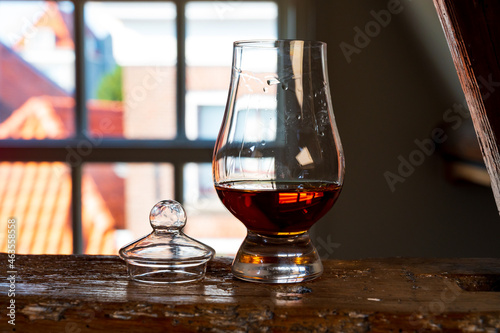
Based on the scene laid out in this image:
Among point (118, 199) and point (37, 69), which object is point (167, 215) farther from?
point (37, 69)

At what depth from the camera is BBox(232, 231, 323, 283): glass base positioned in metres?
0.62

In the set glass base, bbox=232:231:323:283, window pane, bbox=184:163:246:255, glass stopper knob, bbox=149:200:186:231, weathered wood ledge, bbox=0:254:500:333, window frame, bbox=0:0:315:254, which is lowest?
window pane, bbox=184:163:246:255

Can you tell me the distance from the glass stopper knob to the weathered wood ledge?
2.6 inches

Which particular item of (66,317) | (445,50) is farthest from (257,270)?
(445,50)

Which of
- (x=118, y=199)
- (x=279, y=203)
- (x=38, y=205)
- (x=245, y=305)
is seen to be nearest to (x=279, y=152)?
(x=279, y=203)

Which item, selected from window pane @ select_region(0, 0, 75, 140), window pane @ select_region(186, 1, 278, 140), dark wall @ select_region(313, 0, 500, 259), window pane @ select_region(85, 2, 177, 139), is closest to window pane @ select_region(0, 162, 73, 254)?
window pane @ select_region(0, 0, 75, 140)

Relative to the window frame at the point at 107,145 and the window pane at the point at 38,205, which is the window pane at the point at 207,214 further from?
the window pane at the point at 38,205

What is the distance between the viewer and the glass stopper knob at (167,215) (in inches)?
24.7

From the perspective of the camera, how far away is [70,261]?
713mm

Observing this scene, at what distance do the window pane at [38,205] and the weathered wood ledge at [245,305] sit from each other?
269cm

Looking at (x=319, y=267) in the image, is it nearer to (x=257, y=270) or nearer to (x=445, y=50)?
(x=257, y=270)

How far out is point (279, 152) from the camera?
614mm

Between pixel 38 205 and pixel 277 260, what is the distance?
9.56 feet

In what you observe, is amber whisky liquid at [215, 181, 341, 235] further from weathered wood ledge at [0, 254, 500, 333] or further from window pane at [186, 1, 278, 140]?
window pane at [186, 1, 278, 140]
